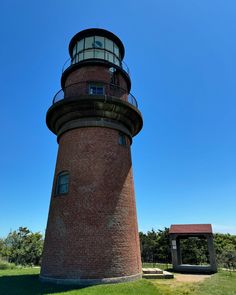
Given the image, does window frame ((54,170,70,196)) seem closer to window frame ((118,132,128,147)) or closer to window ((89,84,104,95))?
window frame ((118,132,128,147))

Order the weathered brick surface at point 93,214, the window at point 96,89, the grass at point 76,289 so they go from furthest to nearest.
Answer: the window at point 96,89 → the weathered brick surface at point 93,214 → the grass at point 76,289

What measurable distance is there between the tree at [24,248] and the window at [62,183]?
16.6 metres

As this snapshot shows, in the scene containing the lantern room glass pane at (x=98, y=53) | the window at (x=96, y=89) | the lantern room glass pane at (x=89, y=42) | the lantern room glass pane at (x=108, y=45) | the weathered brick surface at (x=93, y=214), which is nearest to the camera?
the weathered brick surface at (x=93, y=214)

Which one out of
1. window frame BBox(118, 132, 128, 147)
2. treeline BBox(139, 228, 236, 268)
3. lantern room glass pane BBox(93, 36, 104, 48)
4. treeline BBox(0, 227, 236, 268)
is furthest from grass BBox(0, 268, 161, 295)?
treeline BBox(139, 228, 236, 268)

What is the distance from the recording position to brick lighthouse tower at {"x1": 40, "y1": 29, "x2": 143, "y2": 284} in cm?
1181

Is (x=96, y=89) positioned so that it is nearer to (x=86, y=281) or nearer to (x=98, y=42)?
(x=98, y=42)

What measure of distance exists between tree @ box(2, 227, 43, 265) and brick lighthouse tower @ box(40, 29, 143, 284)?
1636 cm

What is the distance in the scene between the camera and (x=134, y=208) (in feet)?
47.4

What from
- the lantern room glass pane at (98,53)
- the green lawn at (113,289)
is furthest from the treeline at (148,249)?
the lantern room glass pane at (98,53)

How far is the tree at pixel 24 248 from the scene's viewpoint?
1062 inches

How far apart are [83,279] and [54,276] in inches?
63.1

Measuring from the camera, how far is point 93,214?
486 inches

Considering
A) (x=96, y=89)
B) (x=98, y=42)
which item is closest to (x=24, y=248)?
(x=96, y=89)

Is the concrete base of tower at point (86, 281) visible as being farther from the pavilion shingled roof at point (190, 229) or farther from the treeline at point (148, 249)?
the treeline at point (148, 249)
